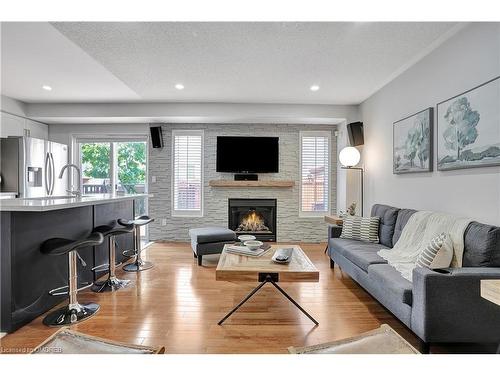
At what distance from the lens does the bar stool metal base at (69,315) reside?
220 centimetres

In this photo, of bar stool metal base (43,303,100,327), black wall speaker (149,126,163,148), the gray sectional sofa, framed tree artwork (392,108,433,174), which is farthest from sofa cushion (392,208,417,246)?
black wall speaker (149,126,163,148)

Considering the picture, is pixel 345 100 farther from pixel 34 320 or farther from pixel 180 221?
pixel 34 320

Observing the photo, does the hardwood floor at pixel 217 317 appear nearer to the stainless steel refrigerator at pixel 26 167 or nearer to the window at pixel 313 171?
the window at pixel 313 171

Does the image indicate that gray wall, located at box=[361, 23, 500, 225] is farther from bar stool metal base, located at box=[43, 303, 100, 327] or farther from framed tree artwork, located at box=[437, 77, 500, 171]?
bar stool metal base, located at box=[43, 303, 100, 327]

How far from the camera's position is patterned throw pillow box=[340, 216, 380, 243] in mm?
3377

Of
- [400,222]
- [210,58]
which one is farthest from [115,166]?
[400,222]

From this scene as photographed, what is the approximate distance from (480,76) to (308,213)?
3.53m

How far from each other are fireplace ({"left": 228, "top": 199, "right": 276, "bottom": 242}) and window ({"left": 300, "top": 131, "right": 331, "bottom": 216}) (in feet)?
2.16

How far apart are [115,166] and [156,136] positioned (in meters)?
1.11

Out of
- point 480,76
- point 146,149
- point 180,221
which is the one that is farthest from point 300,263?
point 146,149

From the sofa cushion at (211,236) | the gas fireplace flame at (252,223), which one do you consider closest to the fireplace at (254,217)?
the gas fireplace flame at (252,223)

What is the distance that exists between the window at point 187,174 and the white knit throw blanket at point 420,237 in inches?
141

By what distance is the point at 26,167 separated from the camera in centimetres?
417

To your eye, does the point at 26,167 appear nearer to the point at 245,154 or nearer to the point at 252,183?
the point at 245,154
